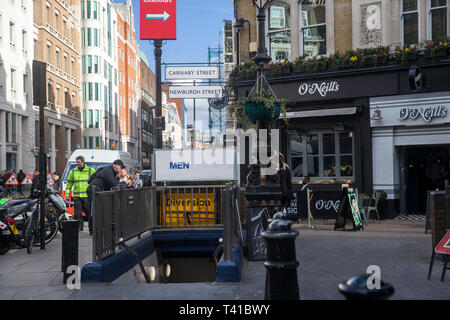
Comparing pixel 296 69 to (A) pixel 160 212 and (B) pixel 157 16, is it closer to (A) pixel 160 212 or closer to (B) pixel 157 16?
(B) pixel 157 16

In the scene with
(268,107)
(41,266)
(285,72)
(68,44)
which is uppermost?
(68,44)

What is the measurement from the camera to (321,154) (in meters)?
18.2

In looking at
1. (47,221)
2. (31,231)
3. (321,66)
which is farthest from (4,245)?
(321,66)

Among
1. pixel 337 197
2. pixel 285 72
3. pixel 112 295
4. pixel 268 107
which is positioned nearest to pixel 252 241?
pixel 268 107

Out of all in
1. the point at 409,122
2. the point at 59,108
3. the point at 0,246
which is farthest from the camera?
the point at 59,108

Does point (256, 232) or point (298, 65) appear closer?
point (256, 232)

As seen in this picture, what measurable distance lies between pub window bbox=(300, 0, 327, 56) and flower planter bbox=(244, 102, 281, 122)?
30.8ft

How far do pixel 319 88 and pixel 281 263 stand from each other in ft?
44.7

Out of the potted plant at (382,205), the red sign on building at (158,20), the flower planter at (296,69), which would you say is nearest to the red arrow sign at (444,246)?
the potted plant at (382,205)

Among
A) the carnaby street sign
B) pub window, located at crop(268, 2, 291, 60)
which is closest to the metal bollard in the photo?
the carnaby street sign

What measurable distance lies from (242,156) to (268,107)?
844cm
